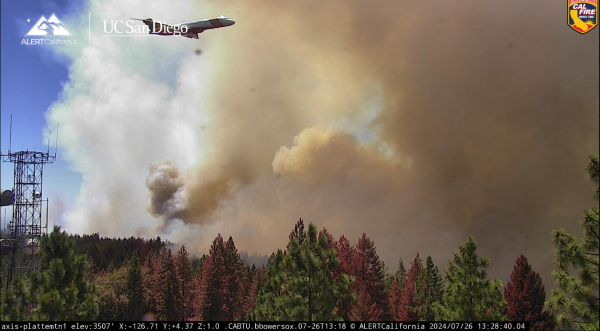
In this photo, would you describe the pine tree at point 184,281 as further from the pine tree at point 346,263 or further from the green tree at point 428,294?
the green tree at point 428,294

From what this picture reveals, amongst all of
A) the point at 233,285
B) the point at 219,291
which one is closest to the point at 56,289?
the point at 219,291

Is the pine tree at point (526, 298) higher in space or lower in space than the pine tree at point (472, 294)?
lower

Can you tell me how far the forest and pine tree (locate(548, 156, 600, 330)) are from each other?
36 millimetres

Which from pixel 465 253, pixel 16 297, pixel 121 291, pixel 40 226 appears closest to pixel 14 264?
pixel 40 226

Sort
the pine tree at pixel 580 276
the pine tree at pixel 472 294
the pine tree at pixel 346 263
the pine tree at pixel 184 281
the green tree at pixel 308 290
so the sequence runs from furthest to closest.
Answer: the pine tree at pixel 184 281, the pine tree at pixel 346 263, the green tree at pixel 308 290, the pine tree at pixel 472 294, the pine tree at pixel 580 276

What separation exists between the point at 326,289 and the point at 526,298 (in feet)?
96.9

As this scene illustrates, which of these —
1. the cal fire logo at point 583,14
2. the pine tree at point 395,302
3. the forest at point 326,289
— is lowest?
the pine tree at point 395,302

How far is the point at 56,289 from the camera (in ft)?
71.3

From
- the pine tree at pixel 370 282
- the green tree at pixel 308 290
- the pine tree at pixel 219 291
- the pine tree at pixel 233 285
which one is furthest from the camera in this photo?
the pine tree at pixel 233 285

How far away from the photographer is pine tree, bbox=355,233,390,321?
129 feet

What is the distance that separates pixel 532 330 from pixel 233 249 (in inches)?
1332

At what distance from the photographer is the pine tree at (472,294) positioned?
823 inches

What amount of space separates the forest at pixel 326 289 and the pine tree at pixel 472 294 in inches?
2.1

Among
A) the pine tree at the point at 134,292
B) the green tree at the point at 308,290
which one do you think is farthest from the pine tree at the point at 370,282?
the pine tree at the point at 134,292
